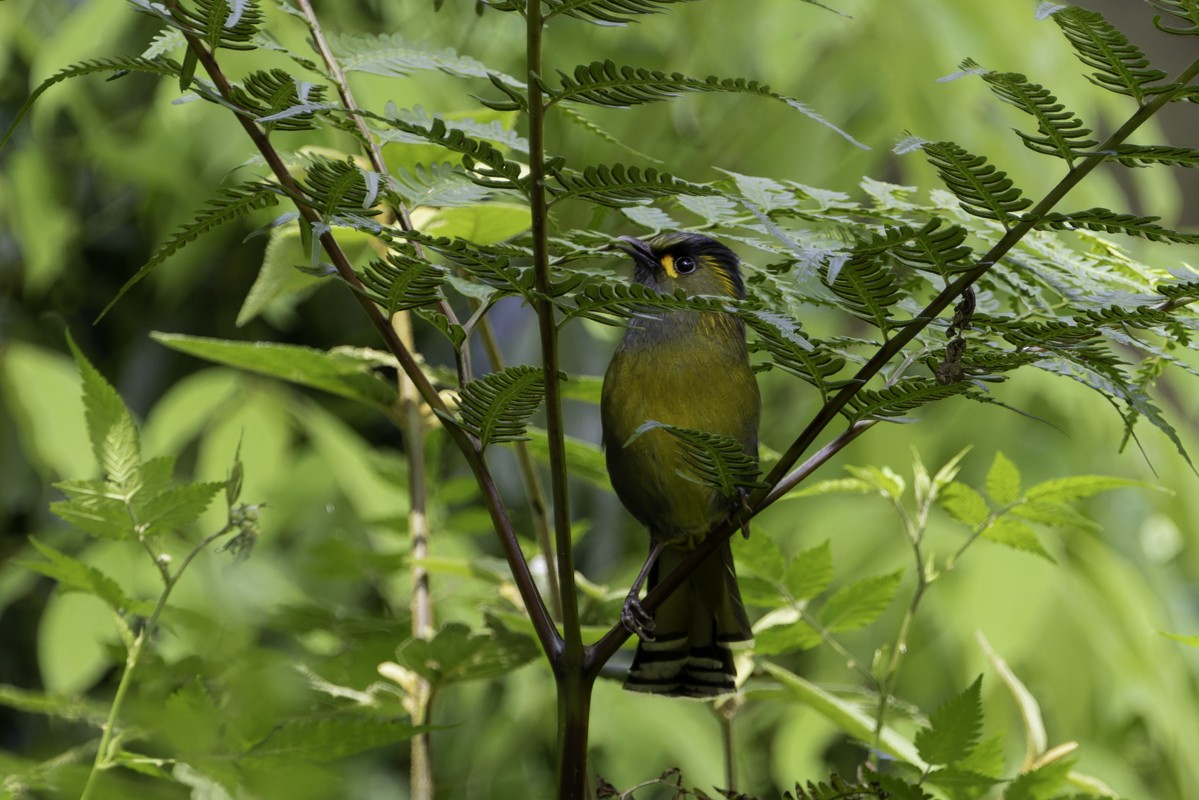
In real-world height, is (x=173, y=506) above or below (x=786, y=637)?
above

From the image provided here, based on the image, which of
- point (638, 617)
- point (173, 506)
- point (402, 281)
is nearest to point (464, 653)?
point (638, 617)

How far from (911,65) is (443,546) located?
122cm

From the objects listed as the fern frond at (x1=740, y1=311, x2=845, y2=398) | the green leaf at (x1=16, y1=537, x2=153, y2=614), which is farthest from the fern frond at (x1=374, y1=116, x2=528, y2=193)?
the green leaf at (x1=16, y1=537, x2=153, y2=614)

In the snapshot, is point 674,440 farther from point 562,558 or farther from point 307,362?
point 562,558

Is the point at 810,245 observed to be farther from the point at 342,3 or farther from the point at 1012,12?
the point at 342,3

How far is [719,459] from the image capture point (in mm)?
657

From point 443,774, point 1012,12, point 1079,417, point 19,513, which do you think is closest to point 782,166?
point 1012,12

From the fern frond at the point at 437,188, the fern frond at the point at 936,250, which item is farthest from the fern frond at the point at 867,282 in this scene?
the fern frond at the point at 437,188

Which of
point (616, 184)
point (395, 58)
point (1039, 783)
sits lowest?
point (1039, 783)

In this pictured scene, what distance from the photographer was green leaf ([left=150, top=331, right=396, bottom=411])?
3.19ft

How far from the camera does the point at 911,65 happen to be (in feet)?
7.29

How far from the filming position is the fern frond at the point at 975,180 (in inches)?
22.6

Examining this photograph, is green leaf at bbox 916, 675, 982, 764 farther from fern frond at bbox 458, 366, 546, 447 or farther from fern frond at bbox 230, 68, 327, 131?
A: fern frond at bbox 230, 68, 327, 131

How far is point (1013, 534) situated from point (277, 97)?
57 centimetres
